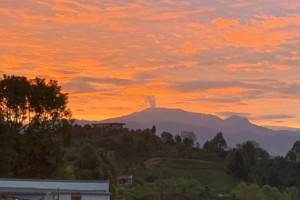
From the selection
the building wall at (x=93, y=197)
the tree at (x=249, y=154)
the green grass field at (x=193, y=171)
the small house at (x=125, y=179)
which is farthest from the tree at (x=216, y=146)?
the building wall at (x=93, y=197)

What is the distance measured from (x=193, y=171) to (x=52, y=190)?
63278 mm

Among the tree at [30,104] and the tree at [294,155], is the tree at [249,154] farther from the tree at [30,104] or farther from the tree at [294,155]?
the tree at [30,104]

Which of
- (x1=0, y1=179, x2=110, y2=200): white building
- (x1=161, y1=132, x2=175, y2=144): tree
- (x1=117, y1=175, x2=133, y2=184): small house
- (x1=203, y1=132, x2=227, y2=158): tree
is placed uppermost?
(x1=161, y1=132, x2=175, y2=144): tree

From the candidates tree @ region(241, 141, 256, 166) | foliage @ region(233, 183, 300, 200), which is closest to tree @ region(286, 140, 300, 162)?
tree @ region(241, 141, 256, 166)

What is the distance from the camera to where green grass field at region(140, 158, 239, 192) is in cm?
8275

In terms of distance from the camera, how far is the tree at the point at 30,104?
37000 mm

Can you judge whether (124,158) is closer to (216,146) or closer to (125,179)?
(125,179)

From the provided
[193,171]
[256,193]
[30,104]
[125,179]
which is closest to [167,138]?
[193,171]

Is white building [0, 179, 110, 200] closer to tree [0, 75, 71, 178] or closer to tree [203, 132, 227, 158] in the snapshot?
tree [0, 75, 71, 178]

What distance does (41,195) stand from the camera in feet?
82.1

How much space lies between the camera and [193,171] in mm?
87875

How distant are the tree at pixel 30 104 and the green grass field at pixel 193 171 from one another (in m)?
42.8

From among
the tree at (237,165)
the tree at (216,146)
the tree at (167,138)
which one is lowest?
the tree at (237,165)

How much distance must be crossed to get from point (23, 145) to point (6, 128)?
4.82 ft
